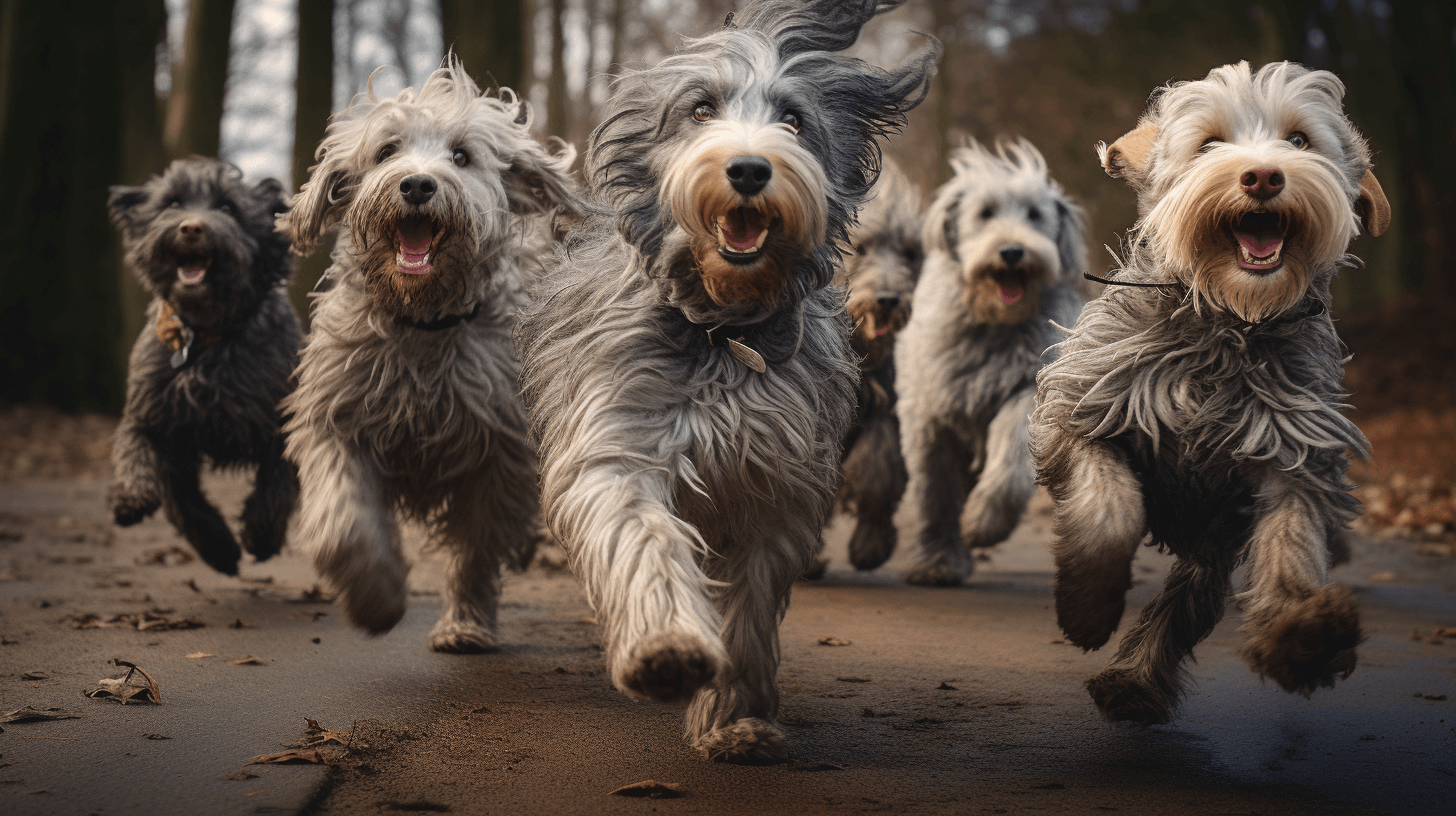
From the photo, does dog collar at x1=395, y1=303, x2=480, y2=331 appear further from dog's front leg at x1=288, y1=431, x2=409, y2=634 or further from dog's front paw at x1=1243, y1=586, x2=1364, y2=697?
dog's front paw at x1=1243, y1=586, x2=1364, y2=697

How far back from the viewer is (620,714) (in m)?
4.34

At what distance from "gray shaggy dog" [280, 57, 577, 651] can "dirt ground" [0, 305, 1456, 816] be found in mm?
450

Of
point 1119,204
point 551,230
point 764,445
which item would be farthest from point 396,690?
point 1119,204

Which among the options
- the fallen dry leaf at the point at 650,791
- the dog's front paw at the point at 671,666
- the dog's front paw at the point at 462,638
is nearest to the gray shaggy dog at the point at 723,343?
the dog's front paw at the point at 671,666

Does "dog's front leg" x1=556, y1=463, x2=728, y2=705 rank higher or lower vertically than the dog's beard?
lower

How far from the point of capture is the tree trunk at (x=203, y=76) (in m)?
17.5

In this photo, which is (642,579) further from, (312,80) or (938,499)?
(312,80)

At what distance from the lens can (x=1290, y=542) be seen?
368 cm

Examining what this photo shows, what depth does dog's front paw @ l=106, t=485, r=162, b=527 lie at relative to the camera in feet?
20.7

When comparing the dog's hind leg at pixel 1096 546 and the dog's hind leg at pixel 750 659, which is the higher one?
the dog's hind leg at pixel 1096 546

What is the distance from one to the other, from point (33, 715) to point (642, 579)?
1.97 metres

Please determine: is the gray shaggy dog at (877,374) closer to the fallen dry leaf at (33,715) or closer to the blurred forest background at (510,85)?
the blurred forest background at (510,85)

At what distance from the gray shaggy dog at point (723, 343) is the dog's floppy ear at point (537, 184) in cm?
124

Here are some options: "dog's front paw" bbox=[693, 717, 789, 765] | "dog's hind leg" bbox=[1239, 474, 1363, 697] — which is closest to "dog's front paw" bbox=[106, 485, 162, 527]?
"dog's front paw" bbox=[693, 717, 789, 765]
